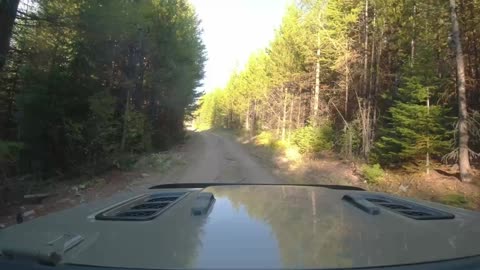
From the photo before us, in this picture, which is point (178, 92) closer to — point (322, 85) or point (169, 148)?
point (169, 148)

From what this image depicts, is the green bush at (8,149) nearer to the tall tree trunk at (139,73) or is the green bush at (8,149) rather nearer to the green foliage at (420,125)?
the tall tree trunk at (139,73)

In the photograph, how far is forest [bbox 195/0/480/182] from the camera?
17188 millimetres

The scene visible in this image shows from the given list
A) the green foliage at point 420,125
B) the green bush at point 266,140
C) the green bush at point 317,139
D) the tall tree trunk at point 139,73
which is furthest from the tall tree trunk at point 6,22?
the green bush at point 266,140

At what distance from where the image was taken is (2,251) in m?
1.63

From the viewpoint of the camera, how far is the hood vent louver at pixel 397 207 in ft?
7.79

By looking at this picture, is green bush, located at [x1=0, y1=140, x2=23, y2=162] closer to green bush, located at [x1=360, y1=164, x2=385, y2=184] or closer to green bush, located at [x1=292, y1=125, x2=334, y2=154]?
green bush, located at [x1=360, y1=164, x2=385, y2=184]

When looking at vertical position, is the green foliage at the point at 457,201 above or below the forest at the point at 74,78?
below

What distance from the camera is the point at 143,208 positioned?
2.64m

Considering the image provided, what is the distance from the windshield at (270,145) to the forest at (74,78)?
78 mm

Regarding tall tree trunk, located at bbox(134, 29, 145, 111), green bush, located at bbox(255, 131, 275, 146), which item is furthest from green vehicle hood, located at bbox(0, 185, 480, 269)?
green bush, located at bbox(255, 131, 275, 146)

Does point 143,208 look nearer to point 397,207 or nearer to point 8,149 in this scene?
point 397,207

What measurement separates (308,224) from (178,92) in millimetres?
30977

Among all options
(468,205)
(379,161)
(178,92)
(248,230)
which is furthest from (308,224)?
(178,92)

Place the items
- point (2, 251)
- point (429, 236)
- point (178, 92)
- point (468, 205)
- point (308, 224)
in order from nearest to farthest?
point (2, 251) → point (429, 236) → point (308, 224) → point (468, 205) → point (178, 92)
